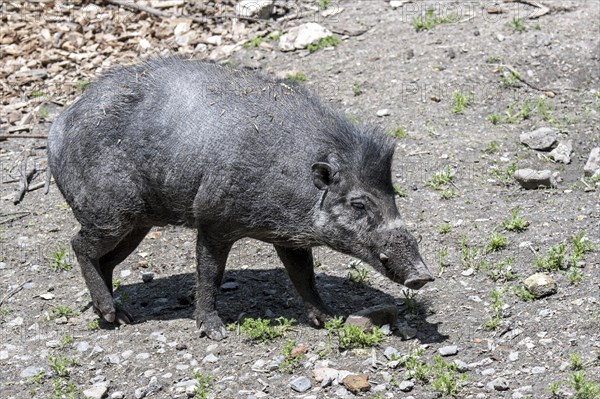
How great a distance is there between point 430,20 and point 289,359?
253 inches

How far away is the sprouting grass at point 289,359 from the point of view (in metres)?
7.18

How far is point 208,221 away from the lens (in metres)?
7.73

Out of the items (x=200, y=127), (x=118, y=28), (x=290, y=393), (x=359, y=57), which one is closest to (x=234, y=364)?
(x=290, y=393)

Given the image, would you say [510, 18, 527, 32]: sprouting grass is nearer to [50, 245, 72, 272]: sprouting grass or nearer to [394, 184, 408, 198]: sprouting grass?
[394, 184, 408, 198]: sprouting grass

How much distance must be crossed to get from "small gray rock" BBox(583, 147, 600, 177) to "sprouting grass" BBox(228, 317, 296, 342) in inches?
136

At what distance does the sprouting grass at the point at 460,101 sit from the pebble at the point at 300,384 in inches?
184

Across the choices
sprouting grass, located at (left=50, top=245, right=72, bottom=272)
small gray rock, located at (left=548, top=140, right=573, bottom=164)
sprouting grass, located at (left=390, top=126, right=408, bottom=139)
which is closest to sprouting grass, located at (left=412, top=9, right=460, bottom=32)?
sprouting grass, located at (left=390, top=126, right=408, bottom=139)

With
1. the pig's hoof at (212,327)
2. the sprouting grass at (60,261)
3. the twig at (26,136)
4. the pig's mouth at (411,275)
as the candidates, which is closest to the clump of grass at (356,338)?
the pig's mouth at (411,275)

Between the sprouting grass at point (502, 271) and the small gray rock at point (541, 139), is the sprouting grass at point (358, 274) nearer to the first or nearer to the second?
the sprouting grass at point (502, 271)

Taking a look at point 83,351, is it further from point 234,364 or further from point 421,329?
point 421,329

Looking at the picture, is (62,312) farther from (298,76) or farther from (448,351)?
(298,76)

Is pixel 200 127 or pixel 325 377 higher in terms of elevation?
pixel 200 127

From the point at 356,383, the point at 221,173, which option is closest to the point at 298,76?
the point at 221,173

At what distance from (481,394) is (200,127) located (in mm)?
2910
